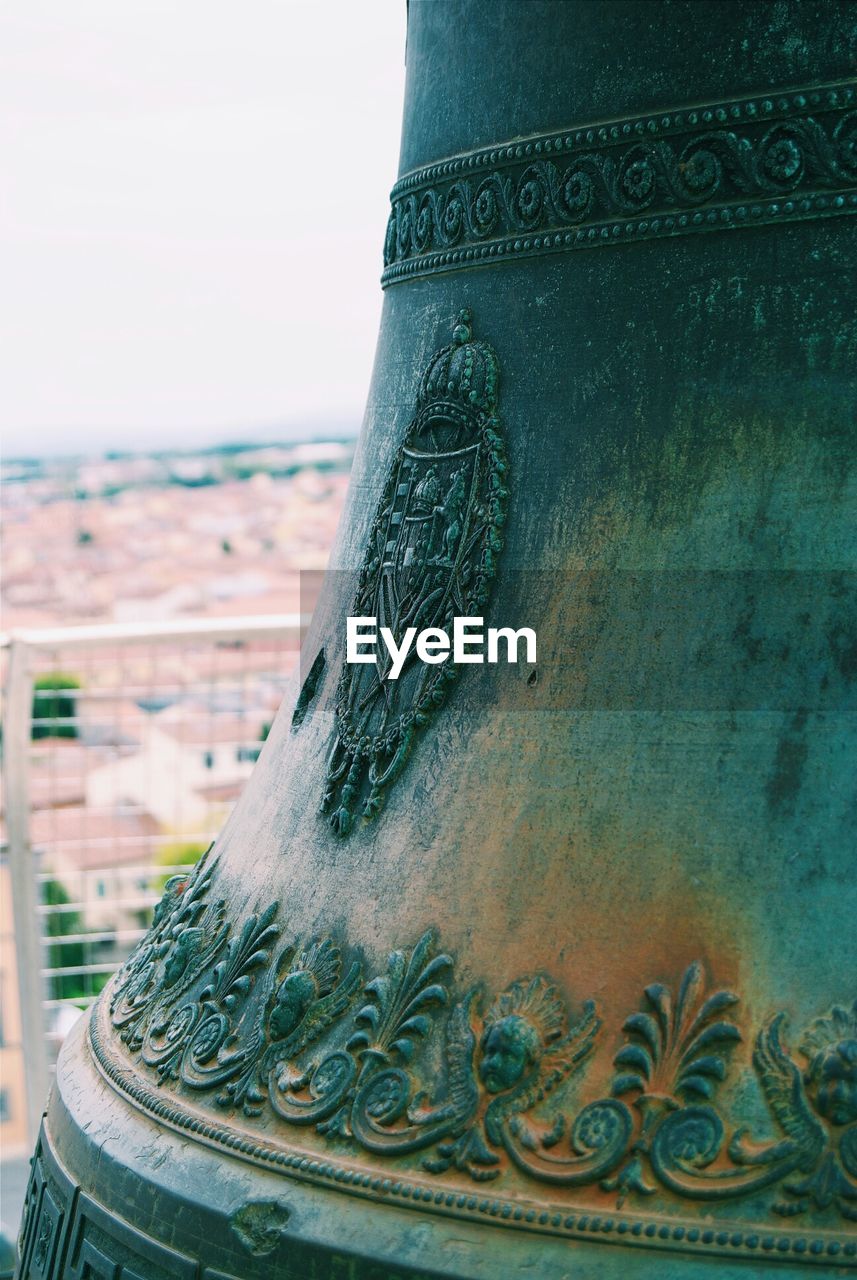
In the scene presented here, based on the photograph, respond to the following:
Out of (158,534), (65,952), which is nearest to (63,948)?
(65,952)

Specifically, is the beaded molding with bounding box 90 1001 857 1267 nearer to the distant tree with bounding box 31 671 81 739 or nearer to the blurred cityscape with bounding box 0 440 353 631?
the distant tree with bounding box 31 671 81 739

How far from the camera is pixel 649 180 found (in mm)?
1882

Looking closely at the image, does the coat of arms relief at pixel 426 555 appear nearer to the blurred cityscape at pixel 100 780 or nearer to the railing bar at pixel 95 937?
the blurred cityscape at pixel 100 780

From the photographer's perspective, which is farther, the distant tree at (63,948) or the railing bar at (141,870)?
the railing bar at (141,870)

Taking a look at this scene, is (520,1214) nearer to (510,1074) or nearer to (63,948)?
(510,1074)

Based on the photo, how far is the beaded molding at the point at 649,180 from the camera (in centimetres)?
179

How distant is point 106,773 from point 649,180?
3.27 meters

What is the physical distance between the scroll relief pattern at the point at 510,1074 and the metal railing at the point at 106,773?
2.46m

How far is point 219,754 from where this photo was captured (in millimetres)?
5016

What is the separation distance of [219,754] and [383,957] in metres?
3.14

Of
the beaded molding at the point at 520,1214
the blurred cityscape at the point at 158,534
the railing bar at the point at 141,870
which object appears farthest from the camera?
the blurred cityscape at the point at 158,534

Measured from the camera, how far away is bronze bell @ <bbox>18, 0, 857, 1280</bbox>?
165 cm

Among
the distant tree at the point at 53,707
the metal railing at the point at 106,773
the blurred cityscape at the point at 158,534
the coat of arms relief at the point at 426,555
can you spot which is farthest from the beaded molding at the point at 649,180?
the blurred cityscape at the point at 158,534

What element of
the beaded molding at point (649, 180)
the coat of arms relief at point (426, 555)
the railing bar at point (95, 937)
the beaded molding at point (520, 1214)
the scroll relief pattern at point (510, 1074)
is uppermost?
the beaded molding at point (649, 180)
